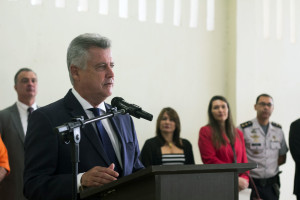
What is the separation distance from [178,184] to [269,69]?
5.85 meters

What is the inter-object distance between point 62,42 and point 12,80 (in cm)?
75

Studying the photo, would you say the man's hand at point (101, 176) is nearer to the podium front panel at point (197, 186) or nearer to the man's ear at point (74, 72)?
the podium front panel at point (197, 186)

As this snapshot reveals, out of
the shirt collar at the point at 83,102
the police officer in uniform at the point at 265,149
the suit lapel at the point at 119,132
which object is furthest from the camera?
the police officer in uniform at the point at 265,149

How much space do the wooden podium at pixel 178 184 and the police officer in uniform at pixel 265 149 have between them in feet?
12.5

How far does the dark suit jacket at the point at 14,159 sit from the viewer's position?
448 centimetres

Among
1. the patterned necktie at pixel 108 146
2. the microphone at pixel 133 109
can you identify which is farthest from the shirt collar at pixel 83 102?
the microphone at pixel 133 109

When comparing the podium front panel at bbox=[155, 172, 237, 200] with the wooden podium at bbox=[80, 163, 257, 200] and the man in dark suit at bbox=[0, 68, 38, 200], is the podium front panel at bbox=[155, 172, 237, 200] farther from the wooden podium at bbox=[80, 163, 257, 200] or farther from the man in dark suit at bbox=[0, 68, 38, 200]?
the man in dark suit at bbox=[0, 68, 38, 200]

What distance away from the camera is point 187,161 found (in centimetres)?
532

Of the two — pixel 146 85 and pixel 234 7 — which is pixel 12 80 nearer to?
pixel 146 85

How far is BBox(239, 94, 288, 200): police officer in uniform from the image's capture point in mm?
5652

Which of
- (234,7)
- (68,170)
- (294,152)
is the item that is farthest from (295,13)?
(68,170)

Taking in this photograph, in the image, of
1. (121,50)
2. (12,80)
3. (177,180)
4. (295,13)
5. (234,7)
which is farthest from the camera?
(295,13)

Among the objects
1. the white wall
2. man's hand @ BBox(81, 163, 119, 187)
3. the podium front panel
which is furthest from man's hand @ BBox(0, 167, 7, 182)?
the white wall

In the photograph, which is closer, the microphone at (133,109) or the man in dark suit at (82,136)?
the microphone at (133,109)
